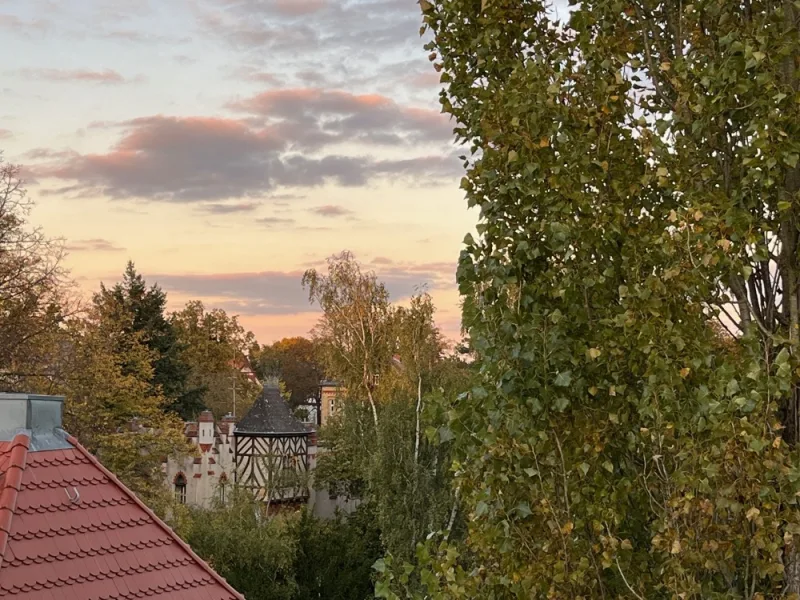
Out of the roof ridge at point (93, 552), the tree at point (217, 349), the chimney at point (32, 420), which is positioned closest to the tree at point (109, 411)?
the chimney at point (32, 420)

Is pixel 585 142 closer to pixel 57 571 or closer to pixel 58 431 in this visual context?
pixel 57 571

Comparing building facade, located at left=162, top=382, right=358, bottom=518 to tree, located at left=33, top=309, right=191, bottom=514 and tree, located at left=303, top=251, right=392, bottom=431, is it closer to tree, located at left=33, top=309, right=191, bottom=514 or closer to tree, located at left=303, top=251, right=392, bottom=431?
tree, located at left=303, top=251, right=392, bottom=431

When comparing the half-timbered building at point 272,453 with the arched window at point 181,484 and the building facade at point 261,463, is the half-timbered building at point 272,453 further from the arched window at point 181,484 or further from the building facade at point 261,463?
the arched window at point 181,484

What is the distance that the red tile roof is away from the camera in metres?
5.51

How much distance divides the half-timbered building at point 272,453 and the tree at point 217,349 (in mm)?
19589

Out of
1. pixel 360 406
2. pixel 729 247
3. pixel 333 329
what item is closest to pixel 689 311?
pixel 729 247

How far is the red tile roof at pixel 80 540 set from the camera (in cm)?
551

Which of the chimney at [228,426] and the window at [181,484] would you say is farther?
the chimney at [228,426]

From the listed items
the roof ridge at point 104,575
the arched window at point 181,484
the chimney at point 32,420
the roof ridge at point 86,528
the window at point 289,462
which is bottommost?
the arched window at point 181,484

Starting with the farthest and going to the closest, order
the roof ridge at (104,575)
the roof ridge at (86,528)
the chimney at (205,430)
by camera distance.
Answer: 1. the chimney at (205,430)
2. the roof ridge at (86,528)
3. the roof ridge at (104,575)

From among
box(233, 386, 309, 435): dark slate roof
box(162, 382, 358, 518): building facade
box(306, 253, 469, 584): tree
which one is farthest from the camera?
box(233, 386, 309, 435): dark slate roof

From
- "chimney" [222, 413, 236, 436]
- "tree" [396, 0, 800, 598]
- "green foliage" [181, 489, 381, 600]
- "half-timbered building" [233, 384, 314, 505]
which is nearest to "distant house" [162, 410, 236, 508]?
"chimney" [222, 413, 236, 436]

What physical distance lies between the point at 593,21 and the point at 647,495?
7.02 ft

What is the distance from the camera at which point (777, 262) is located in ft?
11.7
